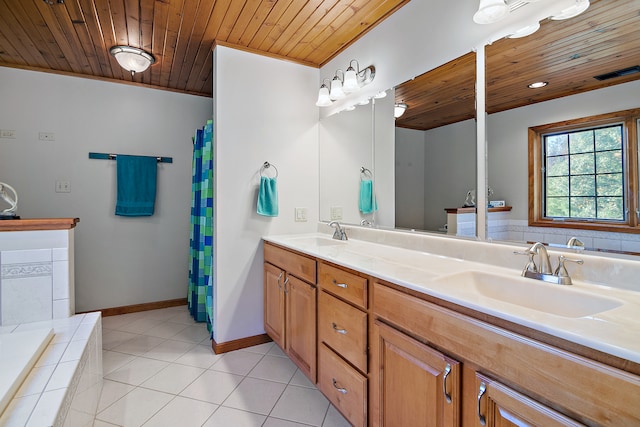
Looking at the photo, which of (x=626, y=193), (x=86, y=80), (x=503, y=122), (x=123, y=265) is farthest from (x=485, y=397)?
(x=86, y=80)

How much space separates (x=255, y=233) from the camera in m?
2.48

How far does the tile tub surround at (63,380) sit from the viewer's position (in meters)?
1.05

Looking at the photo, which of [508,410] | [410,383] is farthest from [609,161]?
[410,383]

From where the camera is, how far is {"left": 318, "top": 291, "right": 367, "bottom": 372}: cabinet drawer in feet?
4.48

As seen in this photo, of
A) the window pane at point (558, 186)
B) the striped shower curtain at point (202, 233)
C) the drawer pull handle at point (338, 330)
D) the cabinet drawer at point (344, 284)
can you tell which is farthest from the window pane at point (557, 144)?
the striped shower curtain at point (202, 233)

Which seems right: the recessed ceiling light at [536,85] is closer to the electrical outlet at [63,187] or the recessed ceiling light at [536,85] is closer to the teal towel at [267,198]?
the teal towel at [267,198]

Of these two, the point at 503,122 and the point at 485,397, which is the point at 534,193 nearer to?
the point at 503,122

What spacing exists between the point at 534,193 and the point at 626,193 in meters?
0.31

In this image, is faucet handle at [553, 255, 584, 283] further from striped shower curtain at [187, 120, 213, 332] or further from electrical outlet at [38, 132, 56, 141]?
electrical outlet at [38, 132, 56, 141]

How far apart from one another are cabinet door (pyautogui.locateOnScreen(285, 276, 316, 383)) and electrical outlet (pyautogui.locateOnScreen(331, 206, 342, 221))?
0.70 meters

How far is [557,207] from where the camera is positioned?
1257 millimetres

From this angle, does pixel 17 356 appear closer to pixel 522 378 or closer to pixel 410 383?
pixel 410 383

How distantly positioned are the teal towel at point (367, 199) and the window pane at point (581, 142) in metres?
1.14

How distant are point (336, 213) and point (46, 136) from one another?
272 centimetres
